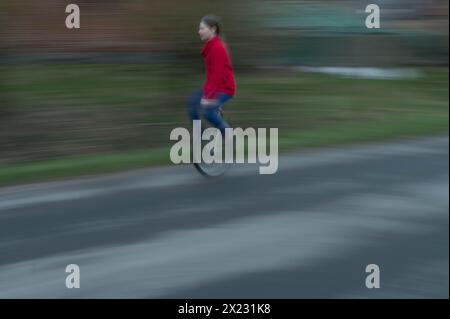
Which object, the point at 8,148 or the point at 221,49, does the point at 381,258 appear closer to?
the point at 221,49

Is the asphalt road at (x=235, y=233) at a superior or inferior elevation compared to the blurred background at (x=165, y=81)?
inferior

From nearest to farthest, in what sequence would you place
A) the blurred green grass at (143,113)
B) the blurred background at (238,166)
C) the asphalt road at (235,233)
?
1. the asphalt road at (235,233)
2. the blurred background at (238,166)
3. the blurred green grass at (143,113)

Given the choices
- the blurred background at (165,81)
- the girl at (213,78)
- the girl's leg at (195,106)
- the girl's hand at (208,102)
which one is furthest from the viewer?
the blurred background at (165,81)

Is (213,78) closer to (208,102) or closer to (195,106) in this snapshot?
(208,102)

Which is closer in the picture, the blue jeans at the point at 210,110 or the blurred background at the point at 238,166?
the blurred background at the point at 238,166

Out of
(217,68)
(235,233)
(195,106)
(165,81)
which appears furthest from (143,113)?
(235,233)

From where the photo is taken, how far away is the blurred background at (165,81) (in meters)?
11.2

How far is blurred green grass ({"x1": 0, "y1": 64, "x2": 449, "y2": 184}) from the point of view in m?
10.5

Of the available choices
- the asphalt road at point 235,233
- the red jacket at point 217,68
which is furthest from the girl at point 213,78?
the asphalt road at point 235,233

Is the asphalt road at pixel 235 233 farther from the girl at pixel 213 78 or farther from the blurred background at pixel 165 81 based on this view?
the blurred background at pixel 165 81

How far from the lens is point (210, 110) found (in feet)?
29.8

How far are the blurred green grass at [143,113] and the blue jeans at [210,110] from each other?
3.61ft

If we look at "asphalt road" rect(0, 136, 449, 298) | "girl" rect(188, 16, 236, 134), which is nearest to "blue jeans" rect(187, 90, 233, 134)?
"girl" rect(188, 16, 236, 134)

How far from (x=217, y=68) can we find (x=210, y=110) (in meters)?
0.54
